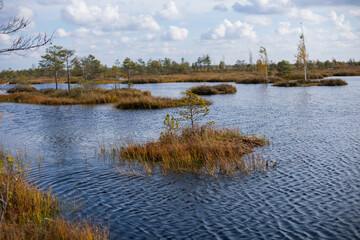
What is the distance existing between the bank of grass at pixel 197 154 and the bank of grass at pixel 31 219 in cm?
455

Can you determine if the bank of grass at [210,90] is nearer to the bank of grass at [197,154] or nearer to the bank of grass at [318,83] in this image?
the bank of grass at [318,83]

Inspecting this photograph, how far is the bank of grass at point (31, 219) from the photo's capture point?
6.17 metres

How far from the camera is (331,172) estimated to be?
11.4m

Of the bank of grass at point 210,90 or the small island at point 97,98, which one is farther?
the bank of grass at point 210,90

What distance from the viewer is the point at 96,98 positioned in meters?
39.8

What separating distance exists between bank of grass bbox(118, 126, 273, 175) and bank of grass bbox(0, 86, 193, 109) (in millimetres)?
18219

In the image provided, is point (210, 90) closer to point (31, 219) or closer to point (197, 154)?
point (197, 154)

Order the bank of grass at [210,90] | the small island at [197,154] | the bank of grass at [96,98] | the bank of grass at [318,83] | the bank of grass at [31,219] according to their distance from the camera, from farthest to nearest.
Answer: the bank of grass at [318,83] → the bank of grass at [210,90] → the bank of grass at [96,98] → the small island at [197,154] → the bank of grass at [31,219]

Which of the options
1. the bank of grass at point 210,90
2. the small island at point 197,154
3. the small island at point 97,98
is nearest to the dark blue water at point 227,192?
the small island at point 197,154

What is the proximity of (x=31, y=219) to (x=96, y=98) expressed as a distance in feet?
110

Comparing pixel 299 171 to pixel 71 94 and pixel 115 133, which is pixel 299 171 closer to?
pixel 115 133

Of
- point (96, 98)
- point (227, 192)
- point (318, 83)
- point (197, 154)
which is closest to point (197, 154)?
point (197, 154)

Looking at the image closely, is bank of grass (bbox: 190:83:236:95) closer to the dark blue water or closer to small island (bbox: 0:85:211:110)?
small island (bbox: 0:85:211:110)

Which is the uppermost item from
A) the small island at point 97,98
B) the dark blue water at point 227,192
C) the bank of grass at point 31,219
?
the small island at point 97,98
